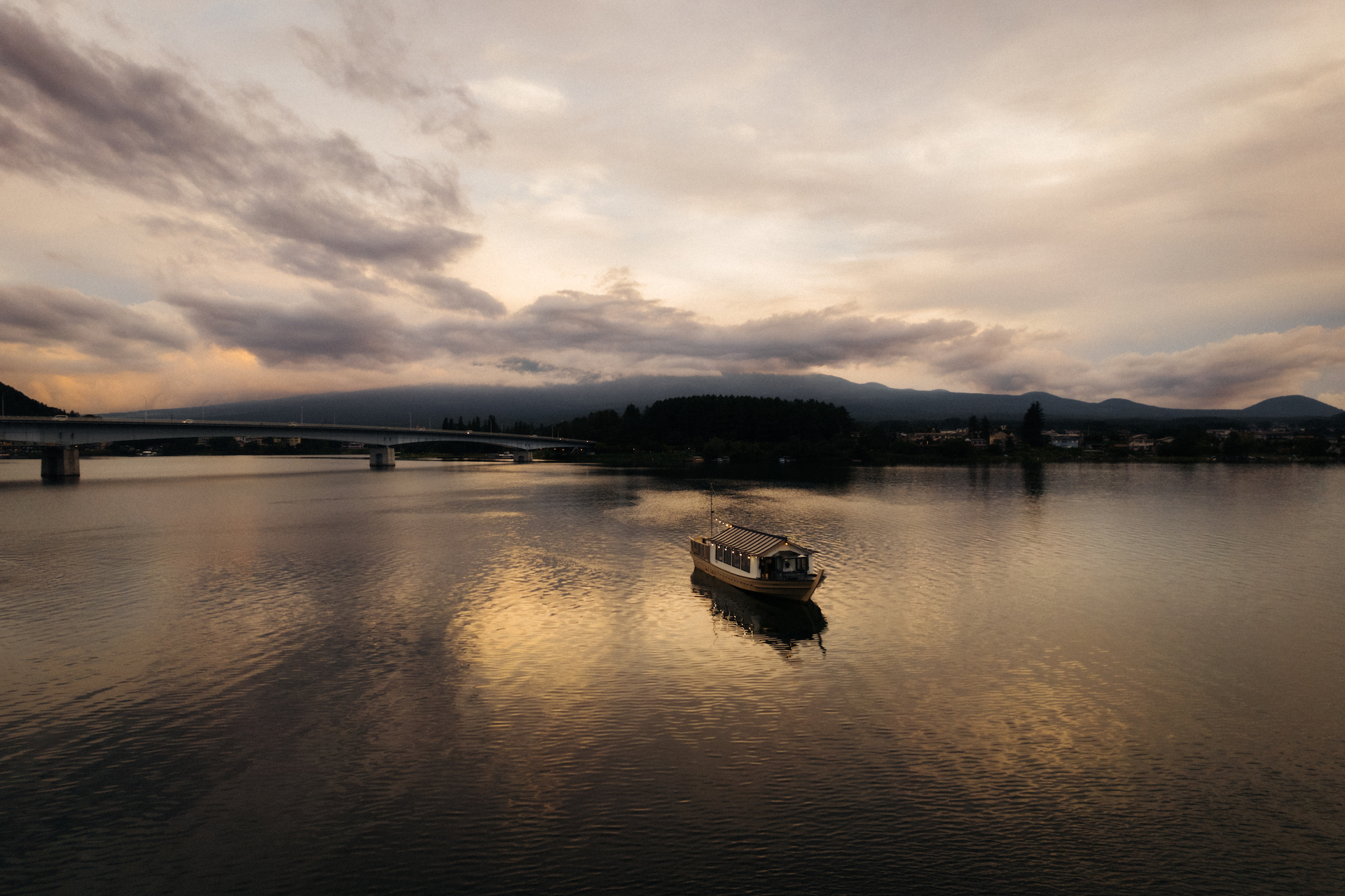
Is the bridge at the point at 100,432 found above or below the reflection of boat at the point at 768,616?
above

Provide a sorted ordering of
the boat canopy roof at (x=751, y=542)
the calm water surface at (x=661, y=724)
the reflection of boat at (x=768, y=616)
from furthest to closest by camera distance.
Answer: the boat canopy roof at (x=751, y=542) → the reflection of boat at (x=768, y=616) → the calm water surface at (x=661, y=724)

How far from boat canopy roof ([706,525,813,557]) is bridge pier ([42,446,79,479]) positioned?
521 feet

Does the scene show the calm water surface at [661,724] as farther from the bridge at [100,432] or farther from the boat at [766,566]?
the bridge at [100,432]

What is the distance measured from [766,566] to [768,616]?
10.5 ft

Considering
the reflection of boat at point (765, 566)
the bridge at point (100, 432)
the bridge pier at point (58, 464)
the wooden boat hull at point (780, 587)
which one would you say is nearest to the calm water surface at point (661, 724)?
the wooden boat hull at point (780, 587)

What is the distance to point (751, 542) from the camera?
151 ft

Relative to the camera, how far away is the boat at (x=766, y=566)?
4019cm

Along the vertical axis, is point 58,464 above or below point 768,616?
above

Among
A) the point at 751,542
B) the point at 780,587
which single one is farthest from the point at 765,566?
the point at 751,542

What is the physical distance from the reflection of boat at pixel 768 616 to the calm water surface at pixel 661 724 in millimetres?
298

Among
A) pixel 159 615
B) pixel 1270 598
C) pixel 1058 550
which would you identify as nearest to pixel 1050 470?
pixel 1058 550

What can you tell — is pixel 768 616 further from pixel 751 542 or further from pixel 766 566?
pixel 751 542

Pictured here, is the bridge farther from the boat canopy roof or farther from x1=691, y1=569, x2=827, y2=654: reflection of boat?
x1=691, y1=569, x2=827, y2=654: reflection of boat

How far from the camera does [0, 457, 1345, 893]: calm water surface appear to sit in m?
16.1
